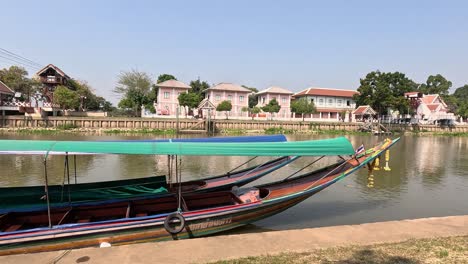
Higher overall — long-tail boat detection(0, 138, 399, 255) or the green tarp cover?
the green tarp cover

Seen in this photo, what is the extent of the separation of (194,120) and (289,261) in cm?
4440

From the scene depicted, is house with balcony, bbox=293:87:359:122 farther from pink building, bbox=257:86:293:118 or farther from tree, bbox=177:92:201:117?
tree, bbox=177:92:201:117

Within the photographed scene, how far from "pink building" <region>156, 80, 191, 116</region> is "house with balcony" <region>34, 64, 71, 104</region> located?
617 inches

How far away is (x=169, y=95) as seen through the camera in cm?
5603

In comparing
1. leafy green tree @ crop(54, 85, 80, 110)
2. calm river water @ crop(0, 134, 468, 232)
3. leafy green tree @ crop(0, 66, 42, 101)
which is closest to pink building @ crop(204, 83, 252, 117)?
leafy green tree @ crop(54, 85, 80, 110)

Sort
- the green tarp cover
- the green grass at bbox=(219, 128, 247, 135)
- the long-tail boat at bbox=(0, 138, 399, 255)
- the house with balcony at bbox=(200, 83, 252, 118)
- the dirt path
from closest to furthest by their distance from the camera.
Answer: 1. the dirt path
2. the long-tail boat at bbox=(0, 138, 399, 255)
3. the green tarp cover
4. the green grass at bbox=(219, 128, 247, 135)
5. the house with balcony at bbox=(200, 83, 252, 118)

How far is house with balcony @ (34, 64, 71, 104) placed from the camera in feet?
165

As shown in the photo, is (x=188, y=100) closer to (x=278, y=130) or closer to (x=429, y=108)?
(x=278, y=130)

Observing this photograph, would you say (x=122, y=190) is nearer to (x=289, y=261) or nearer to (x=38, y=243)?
(x=38, y=243)

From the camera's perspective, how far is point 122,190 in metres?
8.14

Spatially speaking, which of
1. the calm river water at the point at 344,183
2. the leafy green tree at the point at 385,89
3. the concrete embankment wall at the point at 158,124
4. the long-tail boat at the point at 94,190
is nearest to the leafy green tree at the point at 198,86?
the concrete embankment wall at the point at 158,124

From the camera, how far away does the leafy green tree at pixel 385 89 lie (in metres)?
56.4

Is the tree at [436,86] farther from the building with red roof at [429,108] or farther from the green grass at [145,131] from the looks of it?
the green grass at [145,131]

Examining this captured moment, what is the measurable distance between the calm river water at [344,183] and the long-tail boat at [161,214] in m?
1.27
